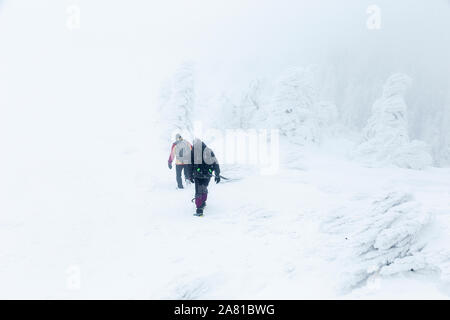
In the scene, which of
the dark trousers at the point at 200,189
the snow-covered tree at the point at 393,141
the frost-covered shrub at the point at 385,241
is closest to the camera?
the frost-covered shrub at the point at 385,241

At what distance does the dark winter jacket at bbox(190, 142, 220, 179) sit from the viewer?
818cm

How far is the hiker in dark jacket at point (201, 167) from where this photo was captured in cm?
819

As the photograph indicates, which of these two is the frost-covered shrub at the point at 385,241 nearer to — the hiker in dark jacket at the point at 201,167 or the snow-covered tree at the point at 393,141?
the hiker in dark jacket at the point at 201,167

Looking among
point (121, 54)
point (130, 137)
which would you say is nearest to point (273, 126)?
point (130, 137)

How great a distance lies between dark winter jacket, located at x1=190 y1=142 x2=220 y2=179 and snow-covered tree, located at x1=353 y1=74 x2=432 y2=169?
72.8 feet

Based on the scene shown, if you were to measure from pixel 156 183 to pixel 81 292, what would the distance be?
7.36 metres

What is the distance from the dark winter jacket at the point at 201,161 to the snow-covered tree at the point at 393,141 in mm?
22195

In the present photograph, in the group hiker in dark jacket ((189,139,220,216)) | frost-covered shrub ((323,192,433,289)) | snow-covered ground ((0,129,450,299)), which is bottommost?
snow-covered ground ((0,129,450,299))

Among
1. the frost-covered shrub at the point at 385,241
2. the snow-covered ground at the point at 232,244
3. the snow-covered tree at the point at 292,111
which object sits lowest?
the snow-covered ground at the point at 232,244

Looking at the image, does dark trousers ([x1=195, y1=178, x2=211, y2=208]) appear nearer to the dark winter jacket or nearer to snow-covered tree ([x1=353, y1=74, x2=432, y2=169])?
the dark winter jacket

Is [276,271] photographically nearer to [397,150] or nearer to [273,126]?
[273,126]

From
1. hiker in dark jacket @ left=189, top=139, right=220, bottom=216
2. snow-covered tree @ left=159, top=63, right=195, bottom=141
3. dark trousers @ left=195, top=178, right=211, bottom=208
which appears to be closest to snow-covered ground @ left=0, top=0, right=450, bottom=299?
snow-covered tree @ left=159, top=63, right=195, bottom=141

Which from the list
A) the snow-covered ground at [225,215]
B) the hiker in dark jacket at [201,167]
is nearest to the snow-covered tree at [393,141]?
the snow-covered ground at [225,215]

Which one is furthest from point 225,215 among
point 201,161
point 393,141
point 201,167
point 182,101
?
point 393,141
